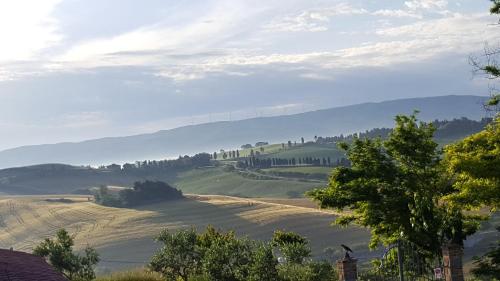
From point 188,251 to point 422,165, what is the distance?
15.5 metres

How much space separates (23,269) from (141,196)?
155907 millimetres

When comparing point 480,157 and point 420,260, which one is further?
point 420,260

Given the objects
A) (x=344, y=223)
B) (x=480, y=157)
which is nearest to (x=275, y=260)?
(x=344, y=223)

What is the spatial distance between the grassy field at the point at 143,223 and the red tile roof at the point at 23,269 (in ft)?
249

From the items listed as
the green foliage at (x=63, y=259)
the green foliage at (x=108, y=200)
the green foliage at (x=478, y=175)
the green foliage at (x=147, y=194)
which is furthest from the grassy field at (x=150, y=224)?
the green foliage at (x=478, y=175)

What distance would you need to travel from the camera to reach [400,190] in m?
26.0

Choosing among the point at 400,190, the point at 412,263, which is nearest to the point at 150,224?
the point at 400,190

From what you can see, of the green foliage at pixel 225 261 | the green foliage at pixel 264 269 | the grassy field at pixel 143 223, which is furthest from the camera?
the grassy field at pixel 143 223

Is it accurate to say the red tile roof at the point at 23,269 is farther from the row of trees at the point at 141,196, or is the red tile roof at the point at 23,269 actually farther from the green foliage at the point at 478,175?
the row of trees at the point at 141,196

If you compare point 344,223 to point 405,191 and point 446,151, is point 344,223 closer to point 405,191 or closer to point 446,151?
point 405,191

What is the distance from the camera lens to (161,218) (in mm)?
143125

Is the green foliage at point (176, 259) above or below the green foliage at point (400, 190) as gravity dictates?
below

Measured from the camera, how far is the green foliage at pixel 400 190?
79.8 ft

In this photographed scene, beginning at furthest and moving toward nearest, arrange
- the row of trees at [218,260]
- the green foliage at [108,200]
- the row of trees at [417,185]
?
the green foliage at [108,200], the row of trees at [218,260], the row of trees at [417,185]
